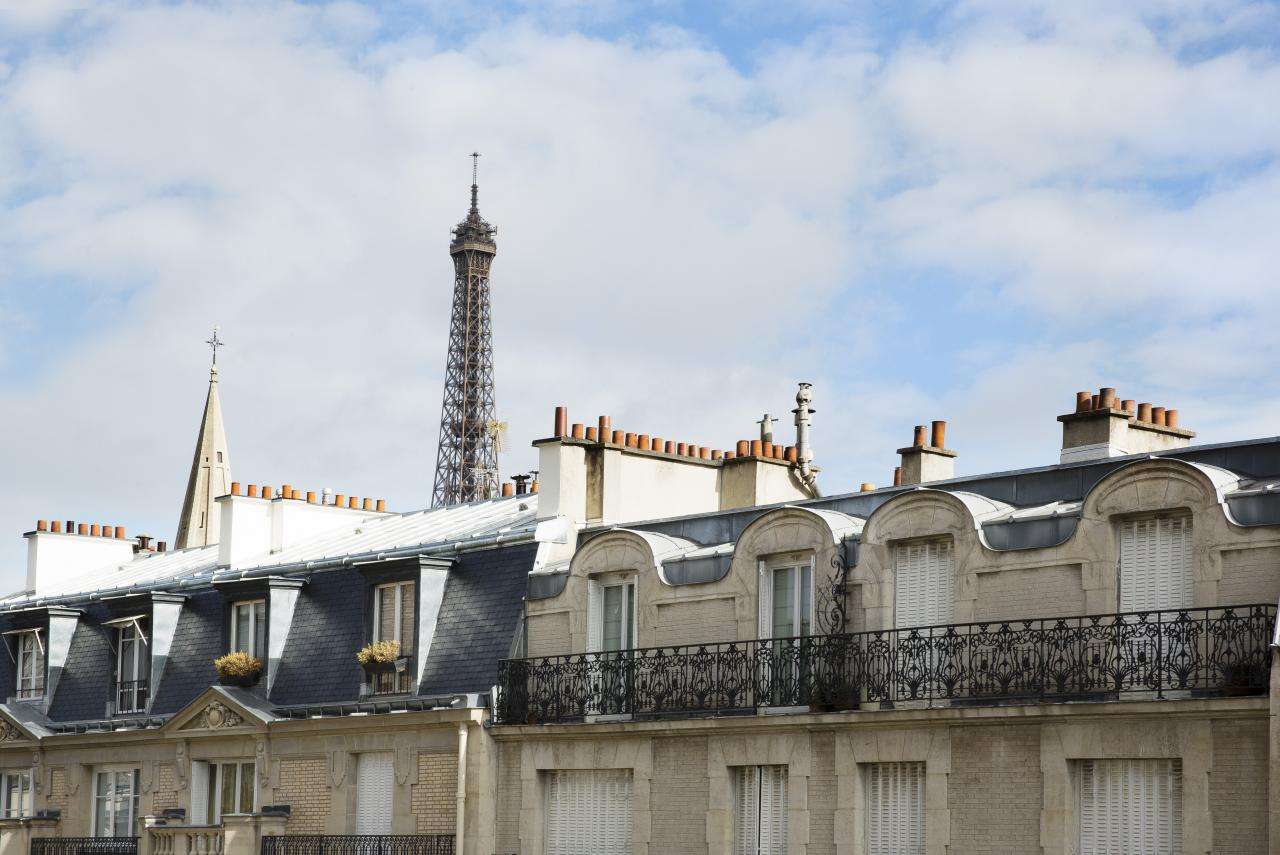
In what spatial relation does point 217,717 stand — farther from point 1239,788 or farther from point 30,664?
point 1239,788

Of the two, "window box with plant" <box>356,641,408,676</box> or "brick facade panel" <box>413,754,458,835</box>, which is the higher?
"window box with plant" <box>356,641,408,676</box>

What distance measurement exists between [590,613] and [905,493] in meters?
5.57

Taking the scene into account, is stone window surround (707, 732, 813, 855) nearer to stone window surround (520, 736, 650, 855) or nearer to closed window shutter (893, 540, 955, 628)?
stone window surround (520, 736, 650, 855)

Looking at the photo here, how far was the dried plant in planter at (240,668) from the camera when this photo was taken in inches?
1216

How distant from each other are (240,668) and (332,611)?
1.84 meters

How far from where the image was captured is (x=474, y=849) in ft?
88.1

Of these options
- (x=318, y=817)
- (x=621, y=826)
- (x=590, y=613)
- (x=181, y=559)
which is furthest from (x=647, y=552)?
(x=181, y=559)

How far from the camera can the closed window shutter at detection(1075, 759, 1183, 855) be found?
20.0 meters

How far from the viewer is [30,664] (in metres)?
36.2

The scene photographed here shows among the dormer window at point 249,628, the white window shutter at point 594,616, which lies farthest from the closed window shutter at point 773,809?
the dormer window at point 249,628

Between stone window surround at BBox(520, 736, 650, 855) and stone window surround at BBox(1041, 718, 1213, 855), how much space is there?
6.03 meters

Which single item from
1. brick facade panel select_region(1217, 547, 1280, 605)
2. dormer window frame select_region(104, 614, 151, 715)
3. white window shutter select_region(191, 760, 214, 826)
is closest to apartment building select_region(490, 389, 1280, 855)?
brick facade panel select_region(1217, 547, 1280, 605)

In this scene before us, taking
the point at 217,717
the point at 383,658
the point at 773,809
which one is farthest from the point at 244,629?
the point at 773,809

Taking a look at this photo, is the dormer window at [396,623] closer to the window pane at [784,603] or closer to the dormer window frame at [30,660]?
the window pane at [784,603]
